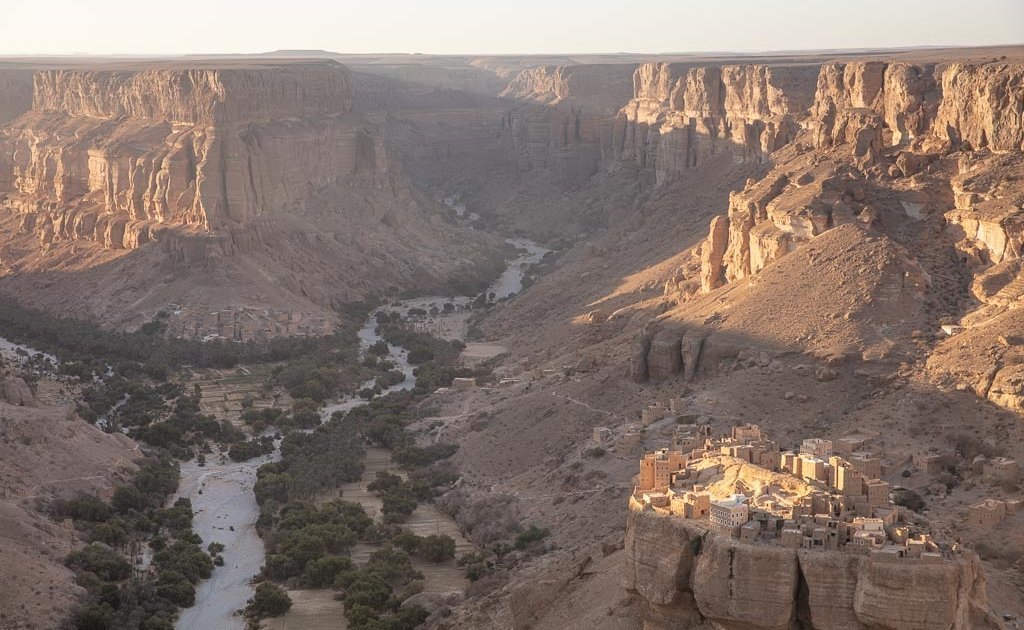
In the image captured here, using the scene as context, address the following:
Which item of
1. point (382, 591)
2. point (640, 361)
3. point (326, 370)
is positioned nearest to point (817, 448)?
point (382, 591)

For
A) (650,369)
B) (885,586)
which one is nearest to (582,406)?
(650,369)

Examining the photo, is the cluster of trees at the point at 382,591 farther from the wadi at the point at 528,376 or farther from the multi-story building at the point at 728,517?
the multi-story building at the point at 728,517

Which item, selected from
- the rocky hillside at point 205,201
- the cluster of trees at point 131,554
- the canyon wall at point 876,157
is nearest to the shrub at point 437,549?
the cluster of trees at point 131,554

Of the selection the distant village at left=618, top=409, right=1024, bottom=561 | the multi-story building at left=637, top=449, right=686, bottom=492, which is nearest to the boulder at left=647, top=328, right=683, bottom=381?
the distant village at left=618, top=409, right=1024, bottom=561

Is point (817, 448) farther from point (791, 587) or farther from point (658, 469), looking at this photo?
point (791, 587)

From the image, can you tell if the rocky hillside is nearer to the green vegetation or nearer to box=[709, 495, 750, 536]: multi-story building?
the green vegetation

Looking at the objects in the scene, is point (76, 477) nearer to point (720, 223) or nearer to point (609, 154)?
point (720, 223)
